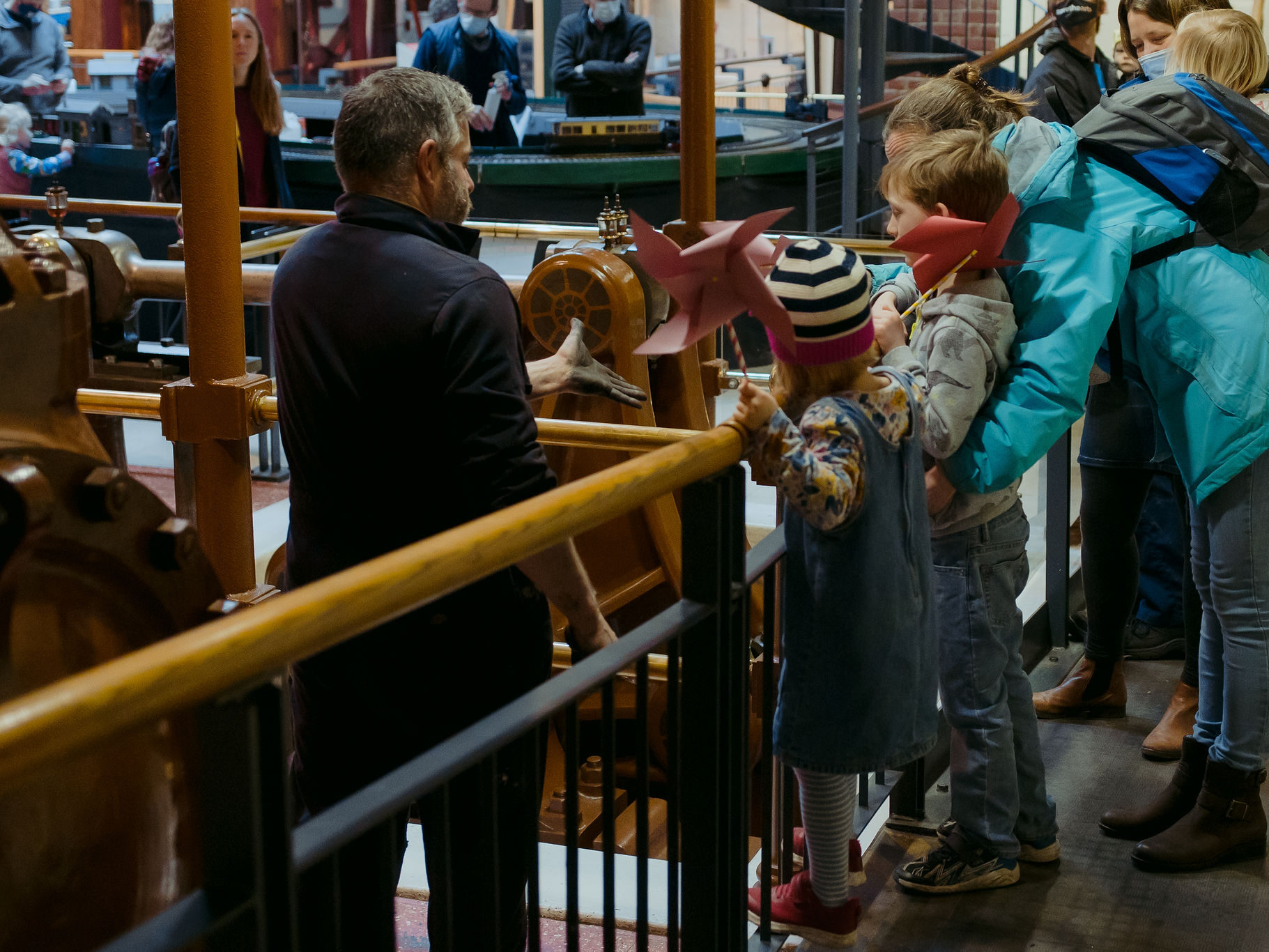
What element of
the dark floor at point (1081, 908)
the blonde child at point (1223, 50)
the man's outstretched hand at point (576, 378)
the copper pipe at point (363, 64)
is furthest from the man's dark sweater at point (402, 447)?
the copper pipe at point (363, 64)

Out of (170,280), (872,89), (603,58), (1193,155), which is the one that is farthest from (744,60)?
(1193,155)

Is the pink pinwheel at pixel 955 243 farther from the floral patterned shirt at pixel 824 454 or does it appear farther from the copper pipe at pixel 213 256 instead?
the copper pipe at pixel 213 256

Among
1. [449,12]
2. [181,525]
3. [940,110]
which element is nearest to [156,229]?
[449,12]

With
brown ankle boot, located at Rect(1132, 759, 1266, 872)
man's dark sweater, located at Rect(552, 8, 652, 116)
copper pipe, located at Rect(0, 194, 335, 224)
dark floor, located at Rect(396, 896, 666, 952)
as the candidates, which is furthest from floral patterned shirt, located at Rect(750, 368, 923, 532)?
man's dark sweater, located at Rect(552, 8, 652, 116)

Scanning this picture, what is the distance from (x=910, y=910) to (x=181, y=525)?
5.08 feet

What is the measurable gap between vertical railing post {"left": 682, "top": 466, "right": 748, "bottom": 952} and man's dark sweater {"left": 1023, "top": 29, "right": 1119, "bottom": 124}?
261 cm

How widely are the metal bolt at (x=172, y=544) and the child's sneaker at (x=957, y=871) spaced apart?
1.54 m

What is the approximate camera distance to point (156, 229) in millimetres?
7789

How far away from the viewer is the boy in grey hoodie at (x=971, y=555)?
2.02 meters

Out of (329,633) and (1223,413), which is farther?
(1223,413)

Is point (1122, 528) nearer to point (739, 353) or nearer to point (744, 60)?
point (739, 353)

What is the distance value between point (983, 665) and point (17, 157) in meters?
7.16

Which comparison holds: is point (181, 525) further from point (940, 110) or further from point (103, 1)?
point (103, 1)

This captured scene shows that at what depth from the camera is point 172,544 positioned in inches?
39.4
